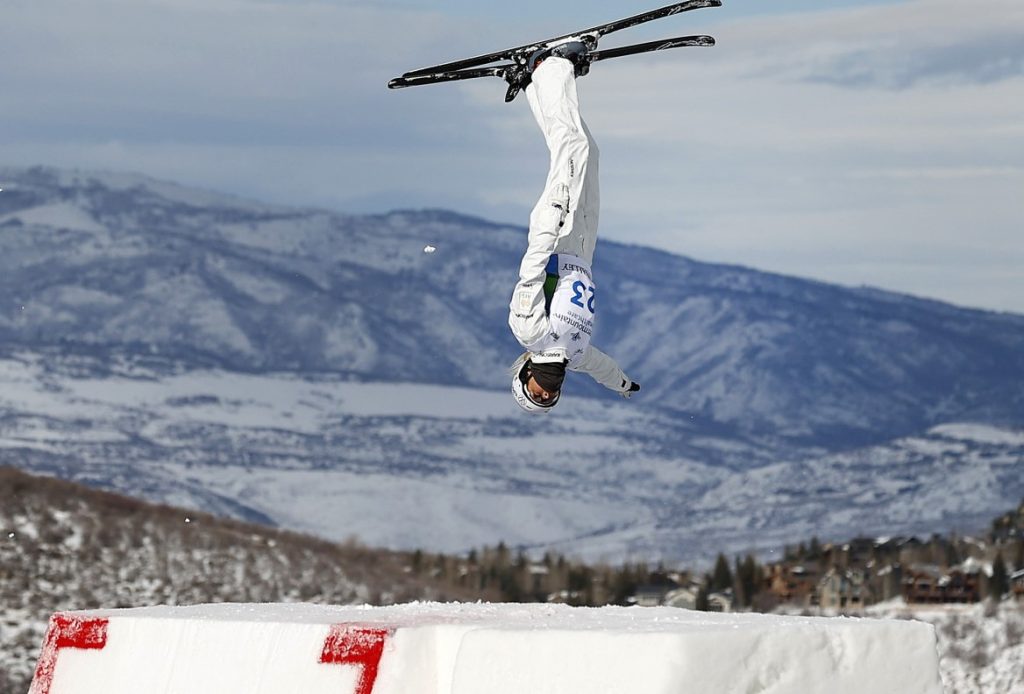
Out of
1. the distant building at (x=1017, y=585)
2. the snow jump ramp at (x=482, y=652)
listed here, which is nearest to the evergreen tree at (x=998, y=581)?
the distant building at (x=1017, y=585)

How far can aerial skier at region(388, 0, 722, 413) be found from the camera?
10336 millimetres

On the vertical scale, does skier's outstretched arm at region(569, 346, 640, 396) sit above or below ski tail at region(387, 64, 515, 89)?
below

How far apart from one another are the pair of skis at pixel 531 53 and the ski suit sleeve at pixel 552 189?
249 millimetres

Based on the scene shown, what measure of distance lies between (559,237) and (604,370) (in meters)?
1.20

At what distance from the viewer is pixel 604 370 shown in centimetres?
1118

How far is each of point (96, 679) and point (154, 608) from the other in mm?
526

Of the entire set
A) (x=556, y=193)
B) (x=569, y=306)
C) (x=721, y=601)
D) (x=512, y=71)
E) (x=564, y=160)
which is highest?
(x=512, y=71)

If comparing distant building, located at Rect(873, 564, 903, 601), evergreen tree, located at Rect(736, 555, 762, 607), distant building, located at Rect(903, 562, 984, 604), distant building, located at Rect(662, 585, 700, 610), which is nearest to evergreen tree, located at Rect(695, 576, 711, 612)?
distant building, located at Rect(662, 585, 700, 610)

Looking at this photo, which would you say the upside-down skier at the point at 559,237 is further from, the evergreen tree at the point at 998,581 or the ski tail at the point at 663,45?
the evergreen tree at the point at 998,581

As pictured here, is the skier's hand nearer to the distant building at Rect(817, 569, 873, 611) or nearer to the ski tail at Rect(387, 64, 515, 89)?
the ski tail at Rect(387, 64, 515, 89)

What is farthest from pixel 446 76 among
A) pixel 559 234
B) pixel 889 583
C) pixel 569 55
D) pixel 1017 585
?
pixel 1017 585

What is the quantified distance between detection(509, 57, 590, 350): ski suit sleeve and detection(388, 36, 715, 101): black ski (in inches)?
12.2

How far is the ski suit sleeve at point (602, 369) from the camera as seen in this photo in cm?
1095

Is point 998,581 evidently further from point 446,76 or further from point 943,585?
point 446,76
